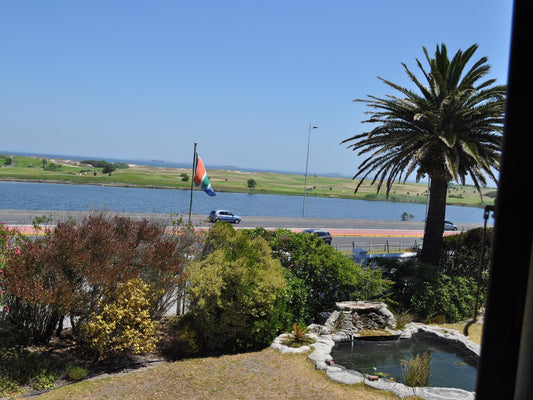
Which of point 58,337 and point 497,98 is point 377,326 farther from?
point 497,98

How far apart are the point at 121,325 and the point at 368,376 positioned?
5717 millimetres

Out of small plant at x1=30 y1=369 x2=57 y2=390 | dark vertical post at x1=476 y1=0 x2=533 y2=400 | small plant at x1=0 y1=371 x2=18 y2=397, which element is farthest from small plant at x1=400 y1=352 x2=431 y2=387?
dark vertical post at x1=476 y1=0 x2=533 y2=400

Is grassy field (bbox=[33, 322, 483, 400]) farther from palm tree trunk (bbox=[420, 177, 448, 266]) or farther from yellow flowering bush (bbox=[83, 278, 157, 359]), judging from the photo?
palm tree trunk (bbox=[420, 177, 448, 266])

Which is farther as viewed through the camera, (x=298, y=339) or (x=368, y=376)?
(x=298, y=339)

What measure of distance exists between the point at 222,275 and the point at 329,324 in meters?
Answer: 3.60

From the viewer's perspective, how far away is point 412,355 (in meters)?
11.4

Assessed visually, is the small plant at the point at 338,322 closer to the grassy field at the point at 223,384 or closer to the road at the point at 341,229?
the grassy field at the point at 223,384

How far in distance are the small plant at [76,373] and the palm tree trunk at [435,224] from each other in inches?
586

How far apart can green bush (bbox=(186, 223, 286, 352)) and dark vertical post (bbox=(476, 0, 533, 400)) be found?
33.9 feet

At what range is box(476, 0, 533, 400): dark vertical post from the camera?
1.29 m

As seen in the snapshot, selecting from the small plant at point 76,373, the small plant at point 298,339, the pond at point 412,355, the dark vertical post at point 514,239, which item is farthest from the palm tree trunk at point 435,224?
the dark vertical post at point 514,239

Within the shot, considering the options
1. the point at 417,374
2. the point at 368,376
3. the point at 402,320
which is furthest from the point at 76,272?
the point at 402,320

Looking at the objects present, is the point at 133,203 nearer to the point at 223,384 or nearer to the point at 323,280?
the point at 323,280

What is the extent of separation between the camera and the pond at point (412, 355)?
10125 millimetres
